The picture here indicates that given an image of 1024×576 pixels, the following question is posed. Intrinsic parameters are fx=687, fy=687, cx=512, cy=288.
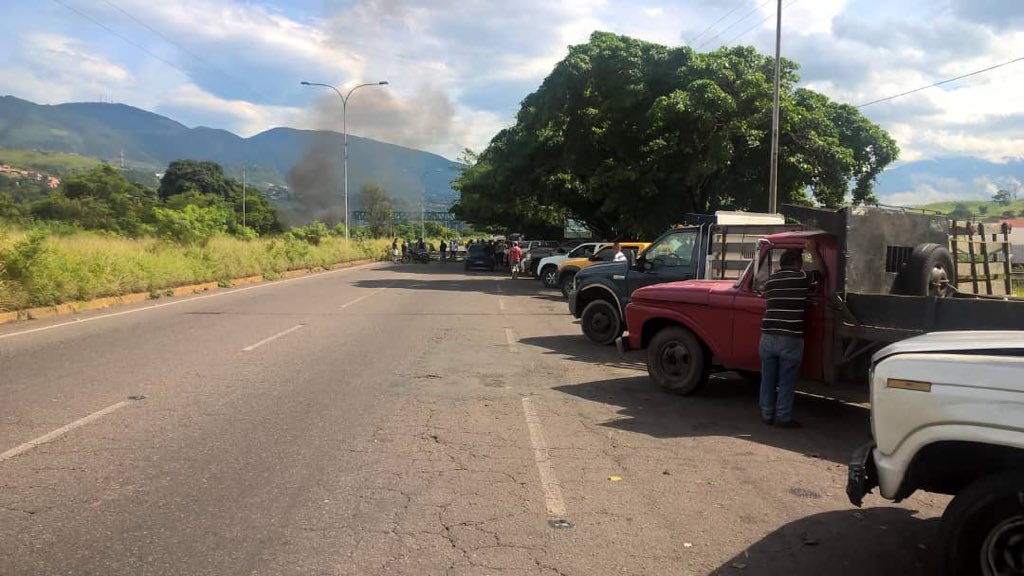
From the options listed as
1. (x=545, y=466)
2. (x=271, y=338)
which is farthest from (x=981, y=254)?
(x=271, y=338)

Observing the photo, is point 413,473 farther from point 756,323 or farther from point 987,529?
point 756,323

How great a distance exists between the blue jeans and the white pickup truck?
8.61 feet

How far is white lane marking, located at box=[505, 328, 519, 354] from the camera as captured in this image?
421 inches

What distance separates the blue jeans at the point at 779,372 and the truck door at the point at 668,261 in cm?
409

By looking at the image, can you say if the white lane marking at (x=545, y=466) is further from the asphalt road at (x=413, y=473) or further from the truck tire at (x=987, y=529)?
the truck tire at (x=987, y=529)

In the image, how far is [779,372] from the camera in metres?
6.34

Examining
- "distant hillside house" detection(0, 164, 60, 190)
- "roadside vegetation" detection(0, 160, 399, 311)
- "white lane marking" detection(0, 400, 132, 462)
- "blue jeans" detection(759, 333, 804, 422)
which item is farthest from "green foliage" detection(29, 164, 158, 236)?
"blue jeans" detection(759, 333, 804, 422)

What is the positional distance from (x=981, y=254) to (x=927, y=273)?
63.8 inches

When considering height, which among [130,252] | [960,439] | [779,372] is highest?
[130,252]

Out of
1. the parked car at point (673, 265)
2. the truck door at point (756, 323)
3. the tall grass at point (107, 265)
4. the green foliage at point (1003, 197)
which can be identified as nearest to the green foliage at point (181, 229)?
the tall grass at point (107, 265)

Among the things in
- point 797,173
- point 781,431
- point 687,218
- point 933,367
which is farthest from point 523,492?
point 797,173

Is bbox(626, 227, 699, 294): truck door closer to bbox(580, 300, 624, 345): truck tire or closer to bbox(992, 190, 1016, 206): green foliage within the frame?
bbox(580, 300, 624, 345): truck tire

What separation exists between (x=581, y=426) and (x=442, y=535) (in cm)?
262

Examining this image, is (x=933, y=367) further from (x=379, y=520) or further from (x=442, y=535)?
(x=379, y=520)
